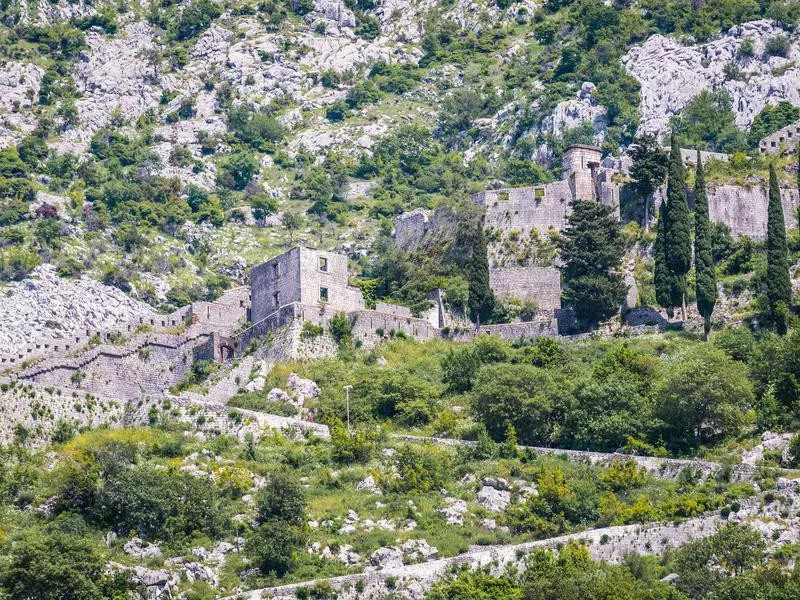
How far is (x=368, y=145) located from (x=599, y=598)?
73.1 m

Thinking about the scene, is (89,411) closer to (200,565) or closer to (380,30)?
(200,565)

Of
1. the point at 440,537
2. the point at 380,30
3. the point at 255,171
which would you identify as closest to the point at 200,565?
the point at 440,537

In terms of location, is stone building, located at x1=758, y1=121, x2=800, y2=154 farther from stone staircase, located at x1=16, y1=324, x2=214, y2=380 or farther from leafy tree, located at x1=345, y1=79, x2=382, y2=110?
leafy tree, located at x1=345, y1=79, x2=382, y2=110

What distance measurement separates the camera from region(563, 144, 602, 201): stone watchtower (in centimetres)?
10438

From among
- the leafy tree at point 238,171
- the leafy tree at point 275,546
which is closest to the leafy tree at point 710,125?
the leafy tree at point 238,171

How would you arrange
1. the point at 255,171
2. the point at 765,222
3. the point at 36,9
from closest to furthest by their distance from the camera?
the point at 765,222 < the point at 255,171 < the point at 36,9

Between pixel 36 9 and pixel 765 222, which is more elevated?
pixel 36 9

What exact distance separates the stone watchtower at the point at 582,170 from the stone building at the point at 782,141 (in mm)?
8783

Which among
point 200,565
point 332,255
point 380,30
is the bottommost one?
point 200,565

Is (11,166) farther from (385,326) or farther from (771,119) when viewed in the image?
(771,119)

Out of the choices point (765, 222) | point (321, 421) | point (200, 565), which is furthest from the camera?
point (765, 222)

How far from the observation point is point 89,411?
82.7 metres

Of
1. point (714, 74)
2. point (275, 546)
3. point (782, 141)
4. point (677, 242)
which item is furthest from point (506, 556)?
point (714, 74)

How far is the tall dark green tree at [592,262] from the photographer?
93812 mm
